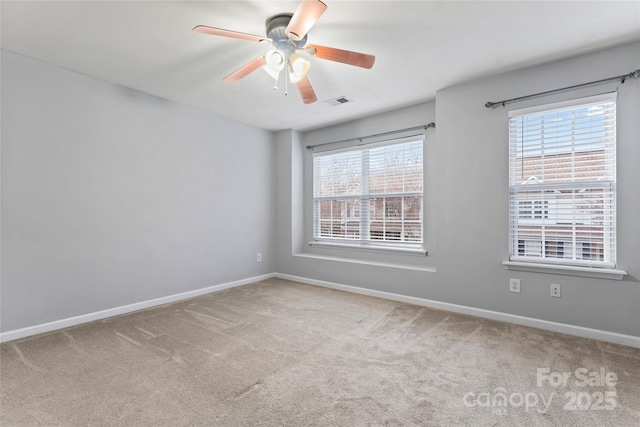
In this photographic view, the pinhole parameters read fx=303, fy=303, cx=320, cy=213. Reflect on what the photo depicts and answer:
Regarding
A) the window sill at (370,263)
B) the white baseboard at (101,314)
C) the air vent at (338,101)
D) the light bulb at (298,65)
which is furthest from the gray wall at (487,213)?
the light bulb at (298,65)

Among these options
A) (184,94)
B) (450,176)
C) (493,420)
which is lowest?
(493,420)

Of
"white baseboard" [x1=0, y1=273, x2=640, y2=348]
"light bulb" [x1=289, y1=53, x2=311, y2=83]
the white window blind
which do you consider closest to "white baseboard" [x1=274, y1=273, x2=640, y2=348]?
"white baseboard" [x1=0, y1=273, x2=640, y2=348]

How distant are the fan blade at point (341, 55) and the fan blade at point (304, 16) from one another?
258mm

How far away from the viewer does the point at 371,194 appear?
4.49 m

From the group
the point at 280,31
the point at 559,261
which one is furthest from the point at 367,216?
the point at 280,31

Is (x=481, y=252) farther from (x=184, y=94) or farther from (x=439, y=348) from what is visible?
(x=184, y=94)

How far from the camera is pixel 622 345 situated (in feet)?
8.19

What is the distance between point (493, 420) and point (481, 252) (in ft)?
6.26

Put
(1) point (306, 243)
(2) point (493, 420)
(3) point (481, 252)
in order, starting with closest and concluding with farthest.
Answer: (2) point (493, 420) → (3) point (481, 252) → (1) point (306, 243)

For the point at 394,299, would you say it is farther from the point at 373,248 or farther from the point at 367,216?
the point at 367,216

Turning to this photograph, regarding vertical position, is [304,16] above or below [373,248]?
above

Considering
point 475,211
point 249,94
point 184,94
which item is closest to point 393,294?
point 475,211

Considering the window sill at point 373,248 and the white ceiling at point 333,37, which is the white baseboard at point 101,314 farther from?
the white ceiling at point 333,37

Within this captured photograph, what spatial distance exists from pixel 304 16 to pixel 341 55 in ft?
1.59
